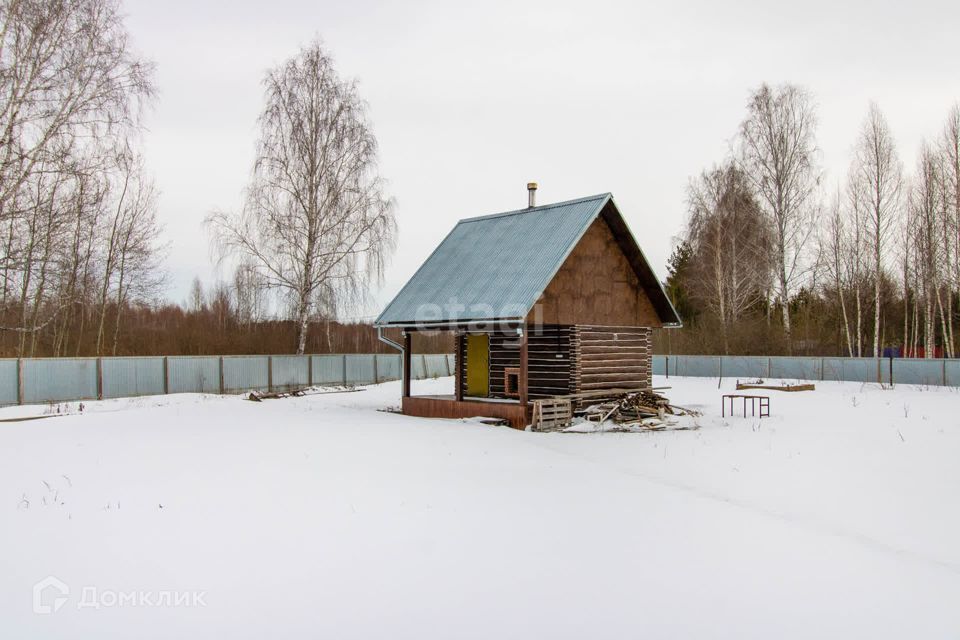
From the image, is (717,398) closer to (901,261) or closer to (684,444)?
(684,444)

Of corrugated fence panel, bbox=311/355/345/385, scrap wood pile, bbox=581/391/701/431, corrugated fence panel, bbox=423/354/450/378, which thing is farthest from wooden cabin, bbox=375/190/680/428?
corrugated fence panel, bbox=423/354/450/378

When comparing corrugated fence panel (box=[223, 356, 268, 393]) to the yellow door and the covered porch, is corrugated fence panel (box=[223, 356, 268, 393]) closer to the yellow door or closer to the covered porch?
the covered porch

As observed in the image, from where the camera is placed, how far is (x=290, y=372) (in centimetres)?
2642

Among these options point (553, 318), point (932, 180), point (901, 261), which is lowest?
point (553, 318)

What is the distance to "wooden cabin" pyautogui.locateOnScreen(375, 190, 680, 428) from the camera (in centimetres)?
1532

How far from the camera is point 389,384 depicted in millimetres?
29859

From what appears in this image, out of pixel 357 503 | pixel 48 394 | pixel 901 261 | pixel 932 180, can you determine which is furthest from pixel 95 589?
pixel 901 261

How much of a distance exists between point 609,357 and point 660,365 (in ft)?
63.8

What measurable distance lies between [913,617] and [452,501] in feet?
14.9

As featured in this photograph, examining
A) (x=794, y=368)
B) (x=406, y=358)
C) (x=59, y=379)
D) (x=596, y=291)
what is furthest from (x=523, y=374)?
(x=794, y=368)

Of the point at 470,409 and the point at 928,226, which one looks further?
the point at 928,226

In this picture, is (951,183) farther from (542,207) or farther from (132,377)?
(132,377)

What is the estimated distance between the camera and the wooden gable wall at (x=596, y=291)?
15469mm

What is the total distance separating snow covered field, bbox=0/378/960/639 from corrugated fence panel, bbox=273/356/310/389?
1376cm
